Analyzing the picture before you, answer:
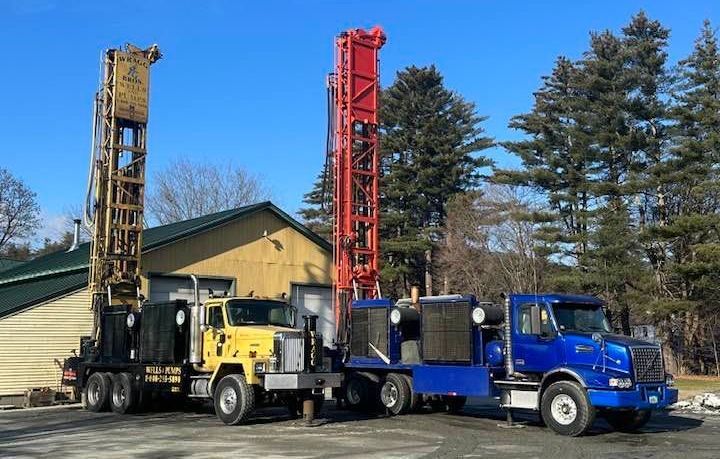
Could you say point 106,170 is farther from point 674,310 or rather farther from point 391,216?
point 391,216

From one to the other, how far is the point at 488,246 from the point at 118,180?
90.1 ft

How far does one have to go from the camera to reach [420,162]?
165ft

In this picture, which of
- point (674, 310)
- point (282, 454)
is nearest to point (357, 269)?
point (282, 454)

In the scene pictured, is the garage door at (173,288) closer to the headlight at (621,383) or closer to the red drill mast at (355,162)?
the red drill mast at (355,162)

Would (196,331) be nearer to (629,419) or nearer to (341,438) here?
(341,438)

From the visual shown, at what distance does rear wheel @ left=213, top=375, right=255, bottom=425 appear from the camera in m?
15.4

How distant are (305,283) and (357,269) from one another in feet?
18.4

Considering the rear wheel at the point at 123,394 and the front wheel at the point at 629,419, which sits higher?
→ the rear wheel at the point at 123,394

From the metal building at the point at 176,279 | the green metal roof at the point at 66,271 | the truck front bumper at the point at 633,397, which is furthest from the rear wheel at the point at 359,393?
the green metal roof at the point at 66,271

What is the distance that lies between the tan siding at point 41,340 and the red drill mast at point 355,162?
8.62 meters

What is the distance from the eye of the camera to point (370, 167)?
26.0 meters

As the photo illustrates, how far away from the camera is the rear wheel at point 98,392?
19281 mm

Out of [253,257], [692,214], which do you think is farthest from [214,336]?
[692,214]

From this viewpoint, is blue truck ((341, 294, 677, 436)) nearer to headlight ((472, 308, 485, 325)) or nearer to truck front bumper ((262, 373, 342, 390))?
headlight ((472, 308, 485, 325))
